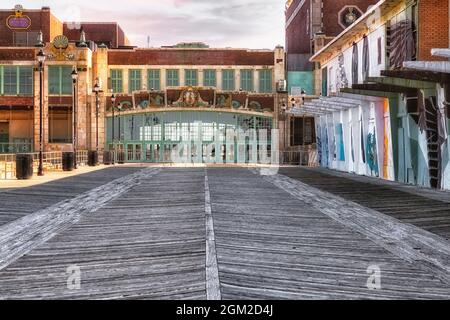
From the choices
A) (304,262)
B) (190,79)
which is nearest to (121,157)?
(190,79)

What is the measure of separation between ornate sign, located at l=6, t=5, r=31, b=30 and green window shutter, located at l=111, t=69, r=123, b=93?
13.5m

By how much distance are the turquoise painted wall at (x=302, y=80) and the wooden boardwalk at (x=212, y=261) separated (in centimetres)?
4550

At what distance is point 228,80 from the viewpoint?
195 feet

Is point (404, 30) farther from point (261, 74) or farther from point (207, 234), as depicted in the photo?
point (261, 74)

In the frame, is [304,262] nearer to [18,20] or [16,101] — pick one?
[16,101]

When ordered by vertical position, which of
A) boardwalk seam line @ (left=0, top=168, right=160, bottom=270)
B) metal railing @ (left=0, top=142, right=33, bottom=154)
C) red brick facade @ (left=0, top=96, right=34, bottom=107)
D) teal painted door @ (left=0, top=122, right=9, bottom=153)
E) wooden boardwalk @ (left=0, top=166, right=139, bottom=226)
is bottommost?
boardwalk seam line @ (left=0, top=168, right=160, bottom=270)

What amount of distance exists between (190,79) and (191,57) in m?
1.91

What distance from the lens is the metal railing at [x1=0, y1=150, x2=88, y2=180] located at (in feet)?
102

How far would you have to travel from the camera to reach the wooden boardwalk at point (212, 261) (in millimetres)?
6617

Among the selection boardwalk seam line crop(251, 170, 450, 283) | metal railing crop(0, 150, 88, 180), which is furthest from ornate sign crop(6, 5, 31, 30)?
boardwalk seam line crop(251, 170, 450, 283)

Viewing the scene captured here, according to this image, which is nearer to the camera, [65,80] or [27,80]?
[27,80]

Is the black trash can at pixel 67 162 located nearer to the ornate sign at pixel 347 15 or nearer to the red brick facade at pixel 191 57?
the red brick facade at pixel 191 57

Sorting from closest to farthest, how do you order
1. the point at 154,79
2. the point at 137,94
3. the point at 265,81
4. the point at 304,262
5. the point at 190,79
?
the point at 304,262 → the point at 137,94 → the point at 265,81 → the point at 154,79 → the point at 190,79

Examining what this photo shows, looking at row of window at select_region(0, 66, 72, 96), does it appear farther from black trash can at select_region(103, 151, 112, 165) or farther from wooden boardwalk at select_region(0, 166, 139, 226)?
wooden boardwalk at select_region(0, 166, 139, 226)
